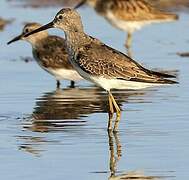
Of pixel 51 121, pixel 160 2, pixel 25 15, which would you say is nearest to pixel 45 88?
pixel 51 121

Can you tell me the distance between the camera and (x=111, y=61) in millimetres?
9953

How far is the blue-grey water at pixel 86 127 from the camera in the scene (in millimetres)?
8008

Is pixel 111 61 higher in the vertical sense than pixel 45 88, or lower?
higher

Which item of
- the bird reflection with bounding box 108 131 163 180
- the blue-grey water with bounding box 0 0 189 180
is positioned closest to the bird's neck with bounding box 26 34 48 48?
the blue-grey water with bounding box 0 0 189 180

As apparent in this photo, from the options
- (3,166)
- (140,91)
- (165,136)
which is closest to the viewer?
(3,166)

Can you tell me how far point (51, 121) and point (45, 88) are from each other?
2312mm

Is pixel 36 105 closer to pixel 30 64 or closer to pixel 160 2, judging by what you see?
pixel 30 64

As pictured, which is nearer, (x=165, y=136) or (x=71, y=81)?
(x=165, y=136)

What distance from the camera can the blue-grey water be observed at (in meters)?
8.01

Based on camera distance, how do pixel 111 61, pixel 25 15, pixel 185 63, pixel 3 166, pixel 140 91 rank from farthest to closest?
pixel 25 15 → pixel 185 63 → pixel 140 91 → pixel 111 61 → pixel 3 166

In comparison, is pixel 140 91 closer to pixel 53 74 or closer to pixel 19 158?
pixel 53 74

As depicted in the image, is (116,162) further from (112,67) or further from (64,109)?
(64,109)

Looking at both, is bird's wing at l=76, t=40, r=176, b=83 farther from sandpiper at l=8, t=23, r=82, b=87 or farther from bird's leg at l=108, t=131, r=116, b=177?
sandpiper at l=8, t=23, r=82, b=87

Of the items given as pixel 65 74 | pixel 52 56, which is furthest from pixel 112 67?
pixel 52 56
